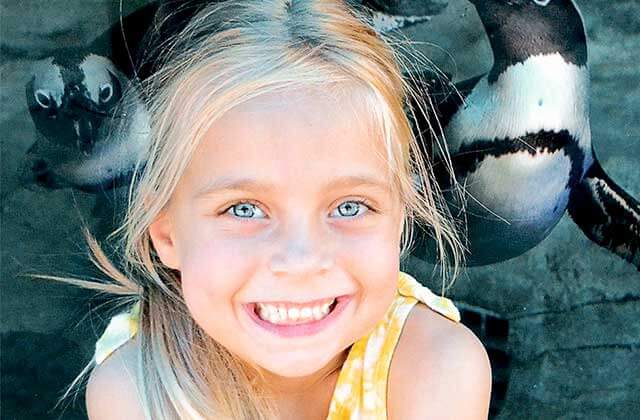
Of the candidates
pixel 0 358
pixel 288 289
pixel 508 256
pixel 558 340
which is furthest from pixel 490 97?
pixel 0 358

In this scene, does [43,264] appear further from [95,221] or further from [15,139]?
[15,139]

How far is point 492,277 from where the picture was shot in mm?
2049

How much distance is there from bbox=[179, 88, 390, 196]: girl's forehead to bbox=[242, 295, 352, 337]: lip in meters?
0.20

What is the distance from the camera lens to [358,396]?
1.61m

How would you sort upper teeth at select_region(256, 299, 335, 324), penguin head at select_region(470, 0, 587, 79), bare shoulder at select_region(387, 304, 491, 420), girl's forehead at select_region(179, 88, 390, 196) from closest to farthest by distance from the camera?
girl's forehead at select_region(179, 88, 390, 196), upper teeth at select_region(256, 299, 335, 324), bare shoulder at select_region(387, 304, 491, 420), penguin head at select_region(470, 0, 587, 79)

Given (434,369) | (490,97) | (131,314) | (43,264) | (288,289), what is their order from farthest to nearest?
(43,264)
(490,97)
(131,314)
(434,369)
(288,289)

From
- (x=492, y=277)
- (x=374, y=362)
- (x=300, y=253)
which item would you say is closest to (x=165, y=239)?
(x=300, y=253)

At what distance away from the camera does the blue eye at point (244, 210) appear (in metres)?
1.34

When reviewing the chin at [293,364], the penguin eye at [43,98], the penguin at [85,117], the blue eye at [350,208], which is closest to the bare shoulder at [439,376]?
the chin at [293,364]

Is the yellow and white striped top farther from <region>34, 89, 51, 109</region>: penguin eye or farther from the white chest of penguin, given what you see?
<region>34, 89, 51, 109</region>: penguin eye

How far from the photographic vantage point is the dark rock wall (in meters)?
1.96

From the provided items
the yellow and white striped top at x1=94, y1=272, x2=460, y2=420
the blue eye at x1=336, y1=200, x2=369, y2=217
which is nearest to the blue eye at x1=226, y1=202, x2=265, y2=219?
the blue eye at x1=336, y1=200, x2=369, y2=217

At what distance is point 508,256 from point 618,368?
33 cm

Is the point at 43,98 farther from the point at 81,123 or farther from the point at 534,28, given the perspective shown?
the point at 534,28
